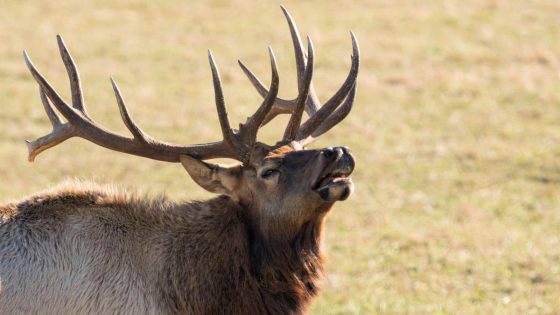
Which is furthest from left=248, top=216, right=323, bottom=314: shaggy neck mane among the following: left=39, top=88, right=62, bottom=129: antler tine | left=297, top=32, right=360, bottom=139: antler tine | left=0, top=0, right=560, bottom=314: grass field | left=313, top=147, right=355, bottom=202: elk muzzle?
left=39, top=88, right=62, bottom=129: antler tine

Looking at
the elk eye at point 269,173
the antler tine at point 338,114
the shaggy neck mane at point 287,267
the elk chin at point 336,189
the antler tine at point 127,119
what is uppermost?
the antler tine at point 127,119

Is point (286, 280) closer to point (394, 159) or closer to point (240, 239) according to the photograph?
point (240, 239)

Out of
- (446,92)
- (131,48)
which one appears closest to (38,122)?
(131,48)

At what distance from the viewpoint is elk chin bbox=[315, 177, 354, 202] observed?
6797 millimetres

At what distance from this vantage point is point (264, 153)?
7328mm

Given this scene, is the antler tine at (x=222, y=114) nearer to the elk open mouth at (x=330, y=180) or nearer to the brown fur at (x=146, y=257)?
the brown fur at (x=146, y=257)

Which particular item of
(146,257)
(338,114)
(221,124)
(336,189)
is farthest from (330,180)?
(146,257)

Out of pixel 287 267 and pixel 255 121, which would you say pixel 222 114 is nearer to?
pixel 255 121

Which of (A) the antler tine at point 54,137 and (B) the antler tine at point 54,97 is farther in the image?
(A) the antler tine at point 54,137

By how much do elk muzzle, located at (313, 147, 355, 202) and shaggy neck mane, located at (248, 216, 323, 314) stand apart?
1.15 feet

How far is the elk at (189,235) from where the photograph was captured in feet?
22.7

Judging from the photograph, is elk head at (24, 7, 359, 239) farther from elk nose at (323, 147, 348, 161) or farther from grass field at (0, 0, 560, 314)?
grass field at (0, 0, 560, 314)

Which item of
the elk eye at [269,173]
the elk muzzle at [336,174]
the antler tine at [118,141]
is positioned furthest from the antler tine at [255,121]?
the elk muzzle at [336,174]

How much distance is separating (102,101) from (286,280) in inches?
471
